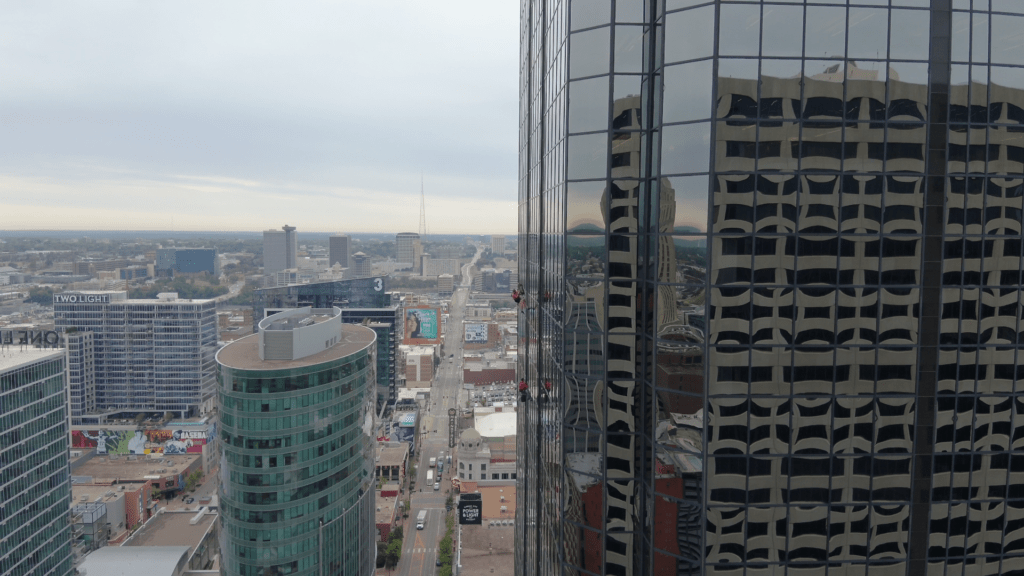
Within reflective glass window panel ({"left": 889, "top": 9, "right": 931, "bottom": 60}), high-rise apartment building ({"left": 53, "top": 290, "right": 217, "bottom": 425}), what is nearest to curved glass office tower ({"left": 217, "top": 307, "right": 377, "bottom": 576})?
reflective glass window panel ({"left": 889, "top": 9, "right": 931, "bottom": 60})

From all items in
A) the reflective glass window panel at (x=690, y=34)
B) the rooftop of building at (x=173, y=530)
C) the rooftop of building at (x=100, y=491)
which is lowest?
the rooftop of building at (x=173, y=530)

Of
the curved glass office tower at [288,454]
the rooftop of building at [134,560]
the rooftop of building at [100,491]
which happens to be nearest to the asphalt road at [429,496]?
the rooftop of building at [134,560]

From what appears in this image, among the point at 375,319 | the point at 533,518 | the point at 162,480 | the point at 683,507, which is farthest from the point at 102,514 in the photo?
the point at 683,507

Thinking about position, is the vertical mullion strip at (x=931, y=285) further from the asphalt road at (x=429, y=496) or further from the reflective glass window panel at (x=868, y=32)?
the asphalt road at (x=429, y=496)

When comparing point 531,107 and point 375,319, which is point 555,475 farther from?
point 375,319

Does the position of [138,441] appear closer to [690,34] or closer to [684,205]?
[684,205]

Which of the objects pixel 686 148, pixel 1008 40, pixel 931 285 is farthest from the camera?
pixel 931 285

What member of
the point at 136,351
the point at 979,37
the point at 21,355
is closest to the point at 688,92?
the point at 979,37
